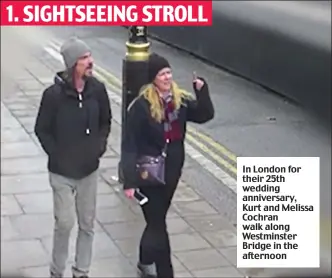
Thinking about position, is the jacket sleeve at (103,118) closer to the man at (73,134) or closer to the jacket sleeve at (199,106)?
the man at (73,134)

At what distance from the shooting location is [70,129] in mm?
3238

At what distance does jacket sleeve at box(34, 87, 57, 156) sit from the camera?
3.23 m

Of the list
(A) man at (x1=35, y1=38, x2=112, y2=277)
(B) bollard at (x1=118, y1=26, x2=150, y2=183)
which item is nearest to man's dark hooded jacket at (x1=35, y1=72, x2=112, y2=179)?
(A) man at (x1=35, y1=38, x2=112, y2=277)

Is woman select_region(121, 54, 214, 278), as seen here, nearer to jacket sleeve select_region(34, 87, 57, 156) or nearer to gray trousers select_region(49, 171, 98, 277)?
gray trousers select_region(49, 171, 98, 277)

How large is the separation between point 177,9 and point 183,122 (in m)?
0.55

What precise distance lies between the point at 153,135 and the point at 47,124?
1.30ft

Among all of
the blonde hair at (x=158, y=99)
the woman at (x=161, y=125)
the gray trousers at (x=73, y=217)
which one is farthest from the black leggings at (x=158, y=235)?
the blonde hair at (x=158, y=99)

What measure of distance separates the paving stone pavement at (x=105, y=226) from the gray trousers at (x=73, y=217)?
0.06 m

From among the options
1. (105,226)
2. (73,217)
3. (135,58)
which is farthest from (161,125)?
(135,58)

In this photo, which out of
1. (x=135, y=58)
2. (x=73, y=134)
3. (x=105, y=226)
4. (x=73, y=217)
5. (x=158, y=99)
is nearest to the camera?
(x=73, y=134)

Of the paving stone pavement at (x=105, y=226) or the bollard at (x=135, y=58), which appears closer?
the paving stone pavement at (x=105, y=226)
